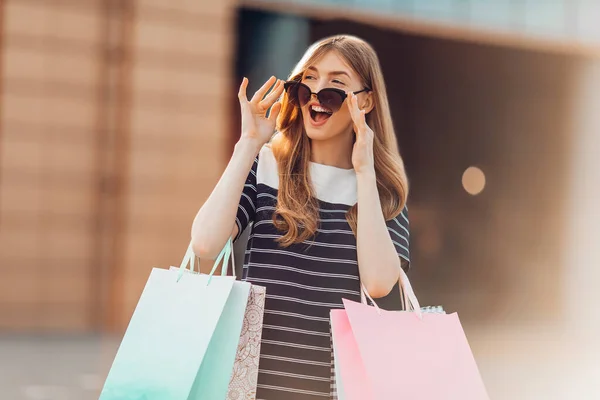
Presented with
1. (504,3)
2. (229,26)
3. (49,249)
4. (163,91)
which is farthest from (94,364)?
(504,3)

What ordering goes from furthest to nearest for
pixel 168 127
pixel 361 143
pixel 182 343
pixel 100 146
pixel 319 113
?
pixel 168 127 → pixel 100 146 → pixel 319 113 → pixel 361 143 → pixel 182 343

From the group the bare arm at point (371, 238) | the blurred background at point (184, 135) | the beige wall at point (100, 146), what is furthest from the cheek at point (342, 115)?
the beige wall at point (100, 146)

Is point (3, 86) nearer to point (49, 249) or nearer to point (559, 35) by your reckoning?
point (49, 249)

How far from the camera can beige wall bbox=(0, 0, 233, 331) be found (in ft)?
38.6

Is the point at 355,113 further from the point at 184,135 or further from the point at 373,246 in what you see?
the point at 184,135

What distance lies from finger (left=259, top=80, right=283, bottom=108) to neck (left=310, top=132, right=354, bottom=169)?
7.0 inches

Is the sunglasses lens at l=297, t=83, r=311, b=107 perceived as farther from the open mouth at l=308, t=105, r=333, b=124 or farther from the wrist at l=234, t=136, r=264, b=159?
the wrist at l=234, t=136, r=264, b=159

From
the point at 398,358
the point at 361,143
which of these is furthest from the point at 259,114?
the point at 398,358

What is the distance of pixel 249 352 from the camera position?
6.59 ft

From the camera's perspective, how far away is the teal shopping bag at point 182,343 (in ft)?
6.31

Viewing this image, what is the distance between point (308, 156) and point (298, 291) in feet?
1.20

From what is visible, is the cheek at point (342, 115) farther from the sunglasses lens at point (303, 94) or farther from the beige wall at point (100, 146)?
the beige wall at point (100, 146)

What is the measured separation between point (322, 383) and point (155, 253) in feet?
34.0

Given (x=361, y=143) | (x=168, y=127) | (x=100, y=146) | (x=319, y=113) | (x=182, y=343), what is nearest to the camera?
(x=182, y=343)
